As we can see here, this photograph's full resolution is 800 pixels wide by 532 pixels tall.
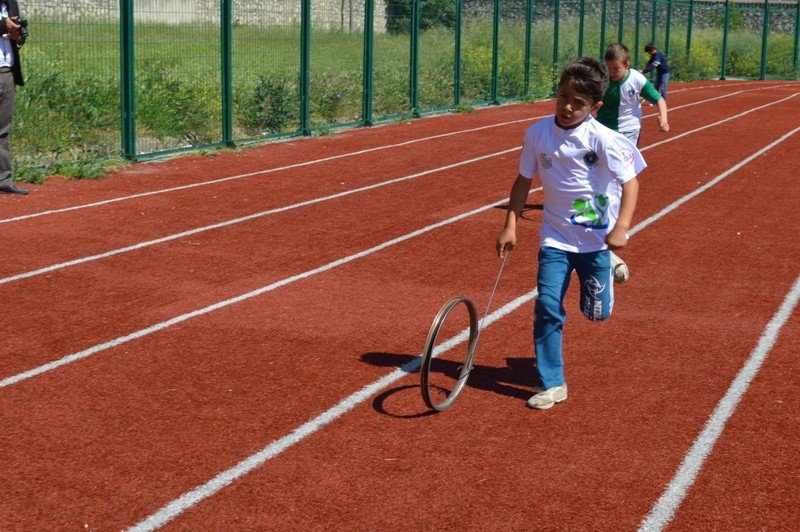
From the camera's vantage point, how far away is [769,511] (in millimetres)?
4840

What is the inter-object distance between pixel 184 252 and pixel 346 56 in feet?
39.6

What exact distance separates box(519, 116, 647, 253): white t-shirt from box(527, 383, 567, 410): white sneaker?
809mm

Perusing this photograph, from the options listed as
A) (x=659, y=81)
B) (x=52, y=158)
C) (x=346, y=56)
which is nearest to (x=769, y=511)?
(x=52, y=158)

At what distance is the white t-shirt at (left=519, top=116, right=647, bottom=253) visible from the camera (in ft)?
19.6

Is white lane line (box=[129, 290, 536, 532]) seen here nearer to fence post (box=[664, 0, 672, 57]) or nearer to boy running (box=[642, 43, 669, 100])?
boy running (box=[642, 43, 669, 100])

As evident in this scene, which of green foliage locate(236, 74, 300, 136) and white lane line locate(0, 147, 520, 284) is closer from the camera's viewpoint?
white lane line locate(0, 147, 520, 284)

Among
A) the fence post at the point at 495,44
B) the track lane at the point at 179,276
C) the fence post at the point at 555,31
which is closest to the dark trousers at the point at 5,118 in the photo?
the track lane at the point at 179,276

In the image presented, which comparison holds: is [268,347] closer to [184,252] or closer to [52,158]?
[184,252]

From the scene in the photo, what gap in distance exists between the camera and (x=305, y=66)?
20.0m

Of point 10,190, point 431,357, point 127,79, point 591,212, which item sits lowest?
point 10,190

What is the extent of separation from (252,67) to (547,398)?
13.5 m

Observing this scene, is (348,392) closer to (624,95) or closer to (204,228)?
(204,228)

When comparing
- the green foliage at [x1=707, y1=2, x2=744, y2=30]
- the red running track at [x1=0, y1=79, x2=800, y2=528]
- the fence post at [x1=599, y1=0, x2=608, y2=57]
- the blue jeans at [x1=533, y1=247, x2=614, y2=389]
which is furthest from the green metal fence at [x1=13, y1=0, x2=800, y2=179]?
the green foliage at [x1=707, y1=2, x2=744, y2=30]

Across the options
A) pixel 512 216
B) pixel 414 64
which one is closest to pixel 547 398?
pixel 512 216
